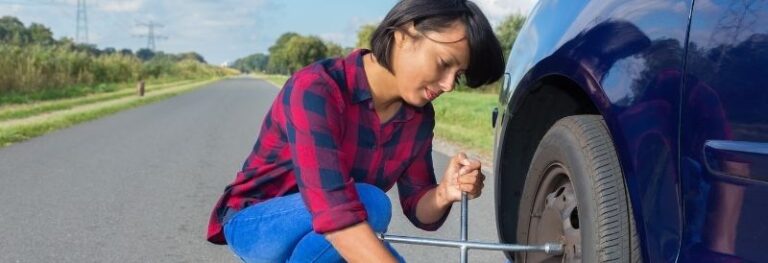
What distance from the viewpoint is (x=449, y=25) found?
1.95 metres

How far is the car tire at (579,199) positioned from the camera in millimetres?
1699

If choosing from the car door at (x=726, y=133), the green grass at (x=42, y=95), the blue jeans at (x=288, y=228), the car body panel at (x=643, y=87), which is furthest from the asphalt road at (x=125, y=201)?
the green grass at (x=42, y=95)

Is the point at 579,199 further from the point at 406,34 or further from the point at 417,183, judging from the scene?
the point at 417,183

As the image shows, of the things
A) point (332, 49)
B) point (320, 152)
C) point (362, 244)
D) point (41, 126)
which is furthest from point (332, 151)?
point (332, 49)

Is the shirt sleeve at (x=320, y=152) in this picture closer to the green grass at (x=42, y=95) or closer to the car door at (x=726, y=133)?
the car door at (x=726, y=133)

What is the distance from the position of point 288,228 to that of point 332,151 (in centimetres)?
34

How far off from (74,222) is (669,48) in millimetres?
4352

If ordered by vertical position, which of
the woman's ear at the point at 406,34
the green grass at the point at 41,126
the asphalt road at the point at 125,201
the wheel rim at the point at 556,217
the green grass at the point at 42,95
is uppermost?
the woman's ear at the point at 406,34

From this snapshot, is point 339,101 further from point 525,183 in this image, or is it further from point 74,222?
point 74,222

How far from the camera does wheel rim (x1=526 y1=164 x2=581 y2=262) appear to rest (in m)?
1.95

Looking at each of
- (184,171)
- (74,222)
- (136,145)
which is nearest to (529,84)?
(74,222)

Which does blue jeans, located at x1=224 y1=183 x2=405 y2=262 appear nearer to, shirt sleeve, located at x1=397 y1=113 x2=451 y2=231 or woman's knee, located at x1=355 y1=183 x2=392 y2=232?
woman's knee, located at x1=355 y1=183 x2=392 y2=232

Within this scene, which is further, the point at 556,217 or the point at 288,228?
the point at 288,228

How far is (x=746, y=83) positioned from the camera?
1.32 meters
